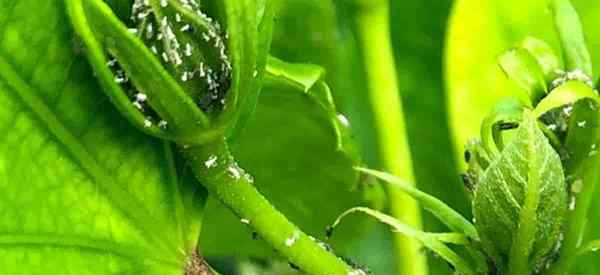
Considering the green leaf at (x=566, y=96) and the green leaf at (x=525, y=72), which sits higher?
the green leaf at (x=525, y=72)

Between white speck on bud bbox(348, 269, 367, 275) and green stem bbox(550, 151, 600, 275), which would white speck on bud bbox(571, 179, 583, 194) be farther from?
white speck on bud bbox(348, 269, 367, 275)

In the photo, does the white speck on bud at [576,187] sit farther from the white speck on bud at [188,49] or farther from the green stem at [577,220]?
the white speck on bud at [188,49]

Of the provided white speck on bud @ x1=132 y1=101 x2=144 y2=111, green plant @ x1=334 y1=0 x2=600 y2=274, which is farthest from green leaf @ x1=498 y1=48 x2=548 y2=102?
white speck on bud @ x1=132 y1=101 x2=144 y2=111

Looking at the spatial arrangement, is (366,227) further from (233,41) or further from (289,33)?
(233,41)

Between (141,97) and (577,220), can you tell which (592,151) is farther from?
(141,97)

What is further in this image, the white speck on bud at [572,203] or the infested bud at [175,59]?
the white speck on bud at [572,203]

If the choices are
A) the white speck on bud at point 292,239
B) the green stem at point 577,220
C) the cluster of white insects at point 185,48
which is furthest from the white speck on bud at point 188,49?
the green stem at point 577,220

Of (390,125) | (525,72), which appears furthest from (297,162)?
(525,72)
